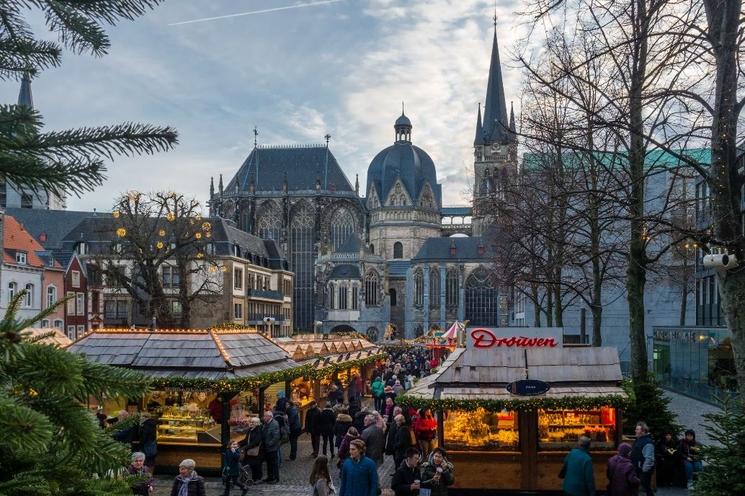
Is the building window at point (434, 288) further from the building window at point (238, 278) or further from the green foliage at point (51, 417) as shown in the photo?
the green foliage at point (51, 417)

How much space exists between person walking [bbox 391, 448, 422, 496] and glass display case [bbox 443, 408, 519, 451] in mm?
3995

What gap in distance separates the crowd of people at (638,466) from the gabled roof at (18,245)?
133 feet

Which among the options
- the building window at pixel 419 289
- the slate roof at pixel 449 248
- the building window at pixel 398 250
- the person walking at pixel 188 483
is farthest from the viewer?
the building window at pixel 398 250

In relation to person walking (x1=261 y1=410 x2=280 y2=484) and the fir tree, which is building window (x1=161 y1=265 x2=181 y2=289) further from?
the fir tree

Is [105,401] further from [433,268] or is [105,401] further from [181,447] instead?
[433,268]

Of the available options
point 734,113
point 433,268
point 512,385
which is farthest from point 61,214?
point 734,113

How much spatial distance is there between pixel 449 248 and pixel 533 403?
73877 millimetres

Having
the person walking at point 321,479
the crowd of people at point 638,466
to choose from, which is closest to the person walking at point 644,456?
the crowd of people at point 638,466

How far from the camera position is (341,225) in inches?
3696

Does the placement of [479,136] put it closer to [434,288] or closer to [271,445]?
[434,288]

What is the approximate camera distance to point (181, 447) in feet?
56.4

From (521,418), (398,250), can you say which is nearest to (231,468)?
(521,418)

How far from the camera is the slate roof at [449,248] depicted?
86500mm

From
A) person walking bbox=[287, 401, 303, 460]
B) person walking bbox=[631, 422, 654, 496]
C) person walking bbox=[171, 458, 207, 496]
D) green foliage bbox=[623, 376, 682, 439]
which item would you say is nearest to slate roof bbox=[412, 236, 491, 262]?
person walking bbox=[287, 401, 303, 460]
